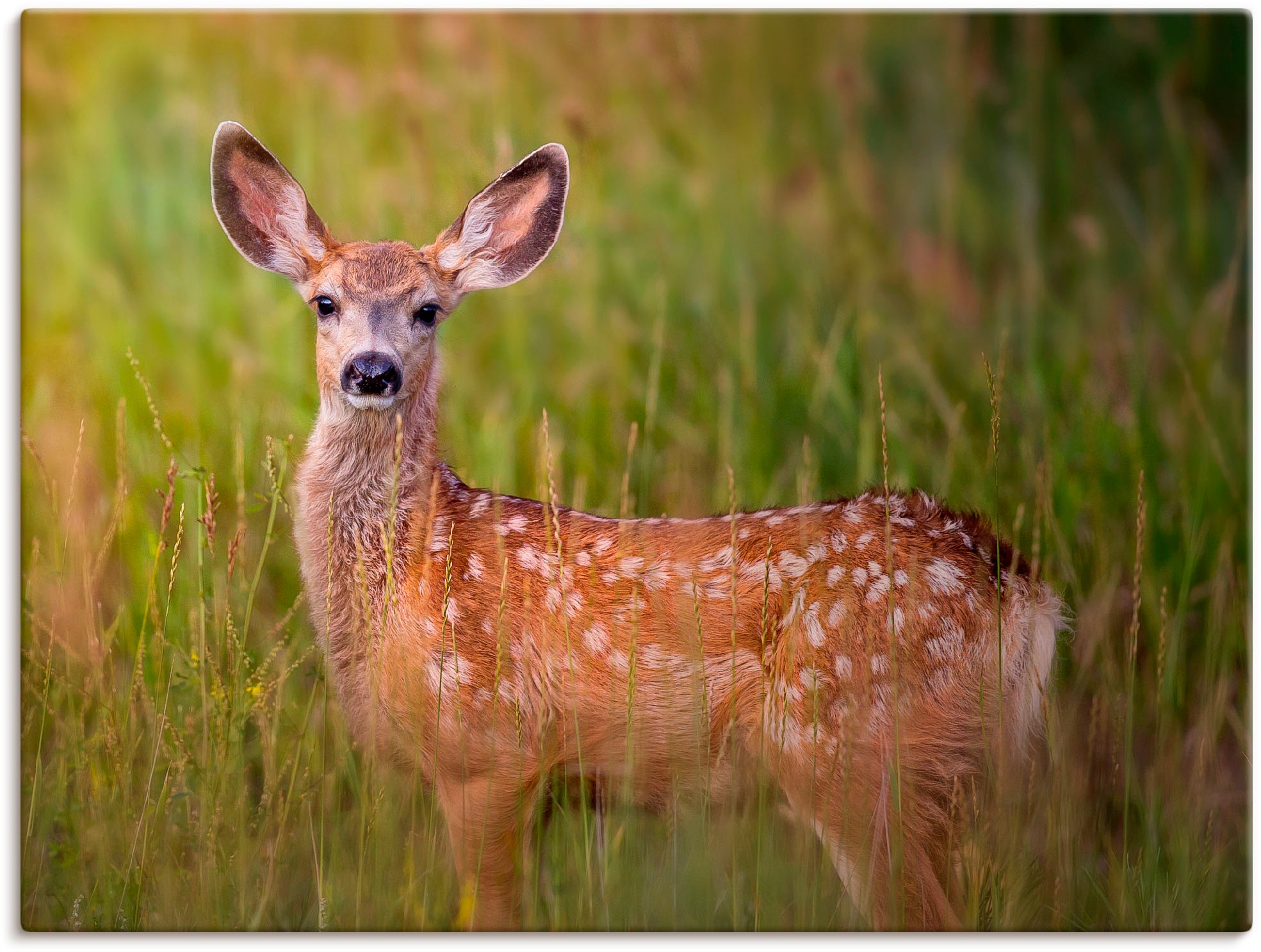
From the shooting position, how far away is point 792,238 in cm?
370

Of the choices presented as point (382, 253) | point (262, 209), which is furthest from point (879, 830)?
A: point (262, 209)

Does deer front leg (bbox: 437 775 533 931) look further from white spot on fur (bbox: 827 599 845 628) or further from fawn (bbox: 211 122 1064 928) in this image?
white spot on fur (bbox: 827 599 845 628)

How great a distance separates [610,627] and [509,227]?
97 centimetres

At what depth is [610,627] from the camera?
3162 millimetres

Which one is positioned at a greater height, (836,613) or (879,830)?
(836,613)

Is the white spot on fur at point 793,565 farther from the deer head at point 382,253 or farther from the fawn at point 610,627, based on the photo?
the deer head at point 382,253

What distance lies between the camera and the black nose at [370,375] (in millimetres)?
3133

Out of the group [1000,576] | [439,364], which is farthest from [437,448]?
[1000,576]

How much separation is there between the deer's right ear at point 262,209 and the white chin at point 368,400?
385 millimetres

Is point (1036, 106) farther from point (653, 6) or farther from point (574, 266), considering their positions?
point (574, 266)

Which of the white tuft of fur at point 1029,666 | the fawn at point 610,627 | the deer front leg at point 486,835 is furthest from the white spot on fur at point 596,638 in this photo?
the white tuft of fur at point 1029,666

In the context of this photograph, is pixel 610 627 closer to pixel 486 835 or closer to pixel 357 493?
pixel 486 835

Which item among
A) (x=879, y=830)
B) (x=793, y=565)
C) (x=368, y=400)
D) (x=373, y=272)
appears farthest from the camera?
(x=373, y=272)

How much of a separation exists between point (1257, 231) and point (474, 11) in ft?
6.19
